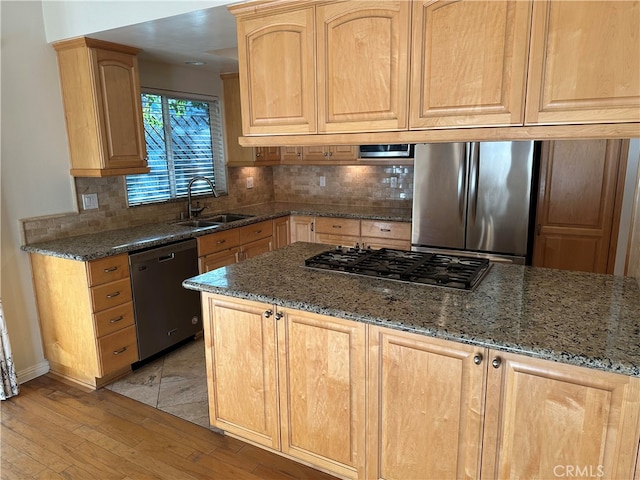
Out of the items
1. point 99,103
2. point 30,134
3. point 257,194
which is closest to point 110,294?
point 30,134

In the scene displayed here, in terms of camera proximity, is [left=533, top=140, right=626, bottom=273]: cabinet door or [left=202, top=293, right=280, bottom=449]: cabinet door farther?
[left=533, top=140, right=626, bottom=273]: cabinet door

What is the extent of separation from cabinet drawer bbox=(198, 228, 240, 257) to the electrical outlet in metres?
0.85

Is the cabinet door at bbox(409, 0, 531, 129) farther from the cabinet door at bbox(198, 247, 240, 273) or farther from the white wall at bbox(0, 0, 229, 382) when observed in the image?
the cabinet door at bbox(198, 247, 240, 273)

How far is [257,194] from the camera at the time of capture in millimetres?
5199

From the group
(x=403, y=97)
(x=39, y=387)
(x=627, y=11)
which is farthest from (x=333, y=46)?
(x=39, y=387)

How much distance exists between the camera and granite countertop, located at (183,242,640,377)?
1.42 metres

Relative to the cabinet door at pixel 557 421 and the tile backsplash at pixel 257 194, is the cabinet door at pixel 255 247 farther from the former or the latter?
the cabinet door at pixel 557 421

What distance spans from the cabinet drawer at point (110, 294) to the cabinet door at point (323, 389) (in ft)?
4.98

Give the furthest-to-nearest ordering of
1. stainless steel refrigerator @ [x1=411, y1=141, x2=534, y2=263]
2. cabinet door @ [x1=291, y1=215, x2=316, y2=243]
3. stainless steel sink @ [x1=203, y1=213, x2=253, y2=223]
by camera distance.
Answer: cabinet door @ [x1=291, y1=215, x2=316, y2=243]
stainless steel sink @ [x1=203, y1=213, x2=253, y2=223]
stainless steel refrigerator @ [x1=411, y1=141, x2=534, y2=263]

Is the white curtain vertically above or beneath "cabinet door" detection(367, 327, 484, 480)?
beneath

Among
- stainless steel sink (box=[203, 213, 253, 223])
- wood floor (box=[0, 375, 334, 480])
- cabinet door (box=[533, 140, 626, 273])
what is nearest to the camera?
wood floor (box=[0, 375, 334, 480])

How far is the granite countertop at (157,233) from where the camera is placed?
2.88 metres

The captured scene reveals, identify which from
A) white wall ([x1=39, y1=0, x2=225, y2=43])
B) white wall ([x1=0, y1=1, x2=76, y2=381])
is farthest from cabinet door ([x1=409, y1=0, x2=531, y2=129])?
white wall ([x1=0, y1=1, x2=76, y2=381])

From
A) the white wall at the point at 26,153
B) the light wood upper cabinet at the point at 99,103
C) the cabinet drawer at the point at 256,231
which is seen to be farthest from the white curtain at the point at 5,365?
the cabinet drawer at the point at 256,231
